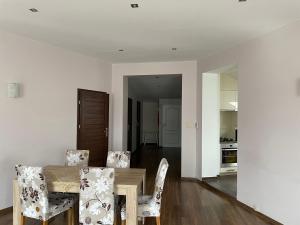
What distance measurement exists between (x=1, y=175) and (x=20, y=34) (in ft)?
6.76

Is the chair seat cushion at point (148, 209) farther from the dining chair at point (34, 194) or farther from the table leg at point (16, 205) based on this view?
the table leg at point (16, 205)

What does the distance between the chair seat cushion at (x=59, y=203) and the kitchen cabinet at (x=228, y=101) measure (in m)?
3.98

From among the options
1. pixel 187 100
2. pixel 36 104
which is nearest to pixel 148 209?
pixel 36 104

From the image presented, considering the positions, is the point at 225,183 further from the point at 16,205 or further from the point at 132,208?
the point at 16,205

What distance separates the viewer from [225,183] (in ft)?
16.5

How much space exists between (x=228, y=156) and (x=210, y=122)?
3.22 feet

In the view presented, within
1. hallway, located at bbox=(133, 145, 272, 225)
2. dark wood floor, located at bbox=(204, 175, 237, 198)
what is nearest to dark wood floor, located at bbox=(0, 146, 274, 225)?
hallway, located at bbox=(133, 145, 272, 225)

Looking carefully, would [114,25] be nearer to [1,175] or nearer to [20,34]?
[20,34]

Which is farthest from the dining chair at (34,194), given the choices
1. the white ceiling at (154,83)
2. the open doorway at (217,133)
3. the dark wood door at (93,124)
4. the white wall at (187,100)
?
the white ceiling at (154,83)

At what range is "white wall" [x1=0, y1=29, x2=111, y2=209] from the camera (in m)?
3.49

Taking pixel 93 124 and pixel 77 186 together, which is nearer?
pixel 77 186

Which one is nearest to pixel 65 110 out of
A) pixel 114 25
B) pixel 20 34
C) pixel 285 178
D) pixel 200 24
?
pixel 20 34

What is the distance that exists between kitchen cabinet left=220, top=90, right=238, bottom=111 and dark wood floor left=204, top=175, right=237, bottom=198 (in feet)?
5.11

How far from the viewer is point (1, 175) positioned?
11.2ft
